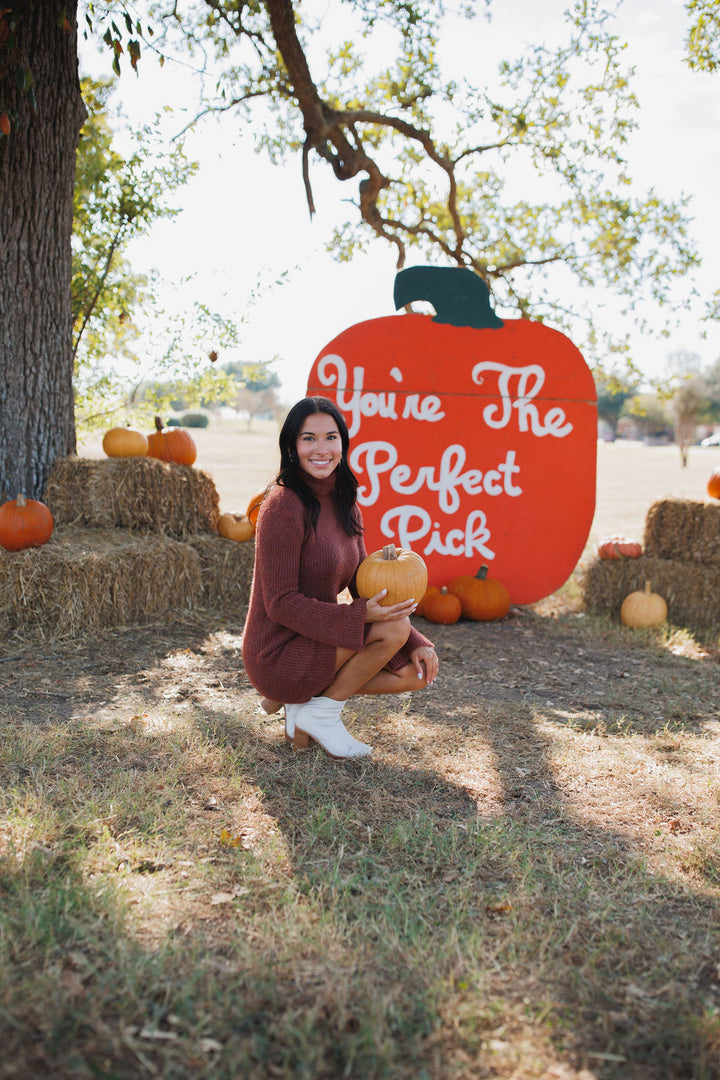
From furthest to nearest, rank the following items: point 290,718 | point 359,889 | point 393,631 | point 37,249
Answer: point 37,249 → point 290,718 → point 393,631 → point 359,889

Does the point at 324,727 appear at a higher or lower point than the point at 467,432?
lower

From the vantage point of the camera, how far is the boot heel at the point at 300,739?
318 cm

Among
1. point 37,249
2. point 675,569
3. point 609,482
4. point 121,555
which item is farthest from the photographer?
point 609,482

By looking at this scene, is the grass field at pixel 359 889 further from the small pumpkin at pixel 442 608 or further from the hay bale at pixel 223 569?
the hay bale at pixel 223 569

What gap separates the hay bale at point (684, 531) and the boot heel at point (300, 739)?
4.00m

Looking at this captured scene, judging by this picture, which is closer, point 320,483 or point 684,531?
point 320,483

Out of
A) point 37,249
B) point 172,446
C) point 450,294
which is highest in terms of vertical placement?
point 37,249

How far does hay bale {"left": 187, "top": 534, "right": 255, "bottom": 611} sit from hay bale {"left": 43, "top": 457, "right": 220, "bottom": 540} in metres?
0.22

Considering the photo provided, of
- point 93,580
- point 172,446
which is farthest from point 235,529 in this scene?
point 93,580

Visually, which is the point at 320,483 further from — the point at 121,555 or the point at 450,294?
the point at 450,294

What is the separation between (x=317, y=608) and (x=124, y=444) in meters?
3.73

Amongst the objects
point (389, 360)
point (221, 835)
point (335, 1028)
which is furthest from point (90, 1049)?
point (389, 360)

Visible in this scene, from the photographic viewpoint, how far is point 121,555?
207 inches

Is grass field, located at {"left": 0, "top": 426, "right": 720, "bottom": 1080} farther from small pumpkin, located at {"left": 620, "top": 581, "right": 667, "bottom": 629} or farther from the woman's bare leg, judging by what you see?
small pumpkin, located at {"left": 620, "top": 581, "right": 667, "bottom": 629}
